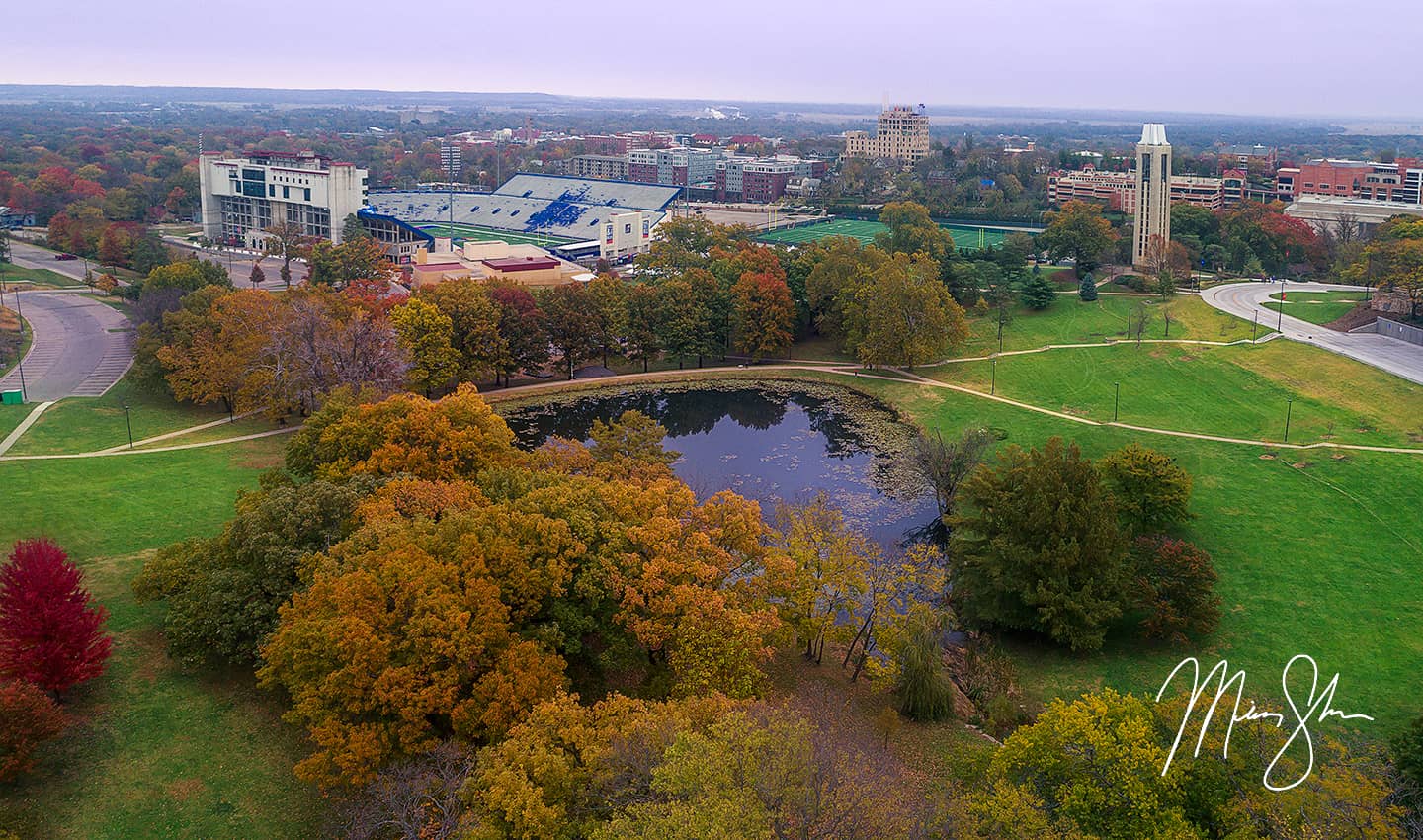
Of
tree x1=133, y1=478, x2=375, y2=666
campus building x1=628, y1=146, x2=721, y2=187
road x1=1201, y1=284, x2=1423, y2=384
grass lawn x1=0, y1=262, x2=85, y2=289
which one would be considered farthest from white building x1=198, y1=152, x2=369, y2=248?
road x1=1201, y1=284, x2=1423, y2=384

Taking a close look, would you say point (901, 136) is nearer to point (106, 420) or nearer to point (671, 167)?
point (671, 167)

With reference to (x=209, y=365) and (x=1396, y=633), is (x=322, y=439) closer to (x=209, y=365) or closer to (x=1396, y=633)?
(x=209, y=365)

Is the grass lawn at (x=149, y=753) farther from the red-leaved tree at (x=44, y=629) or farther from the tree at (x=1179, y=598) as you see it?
the tree at (x=1179, y=598)

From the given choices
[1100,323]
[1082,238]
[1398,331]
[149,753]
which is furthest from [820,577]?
[1082,238]

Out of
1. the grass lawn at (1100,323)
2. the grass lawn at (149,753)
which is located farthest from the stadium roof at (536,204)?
the grass lawn at (149,753)

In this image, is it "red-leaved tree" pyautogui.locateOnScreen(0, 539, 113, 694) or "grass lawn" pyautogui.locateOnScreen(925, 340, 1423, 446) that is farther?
"grass lawn" pyautogui.locateOnScreen(925, 340, 1423, 446)

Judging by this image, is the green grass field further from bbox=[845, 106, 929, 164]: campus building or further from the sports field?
bbox=[845, 106, 929, 164]: campus building
